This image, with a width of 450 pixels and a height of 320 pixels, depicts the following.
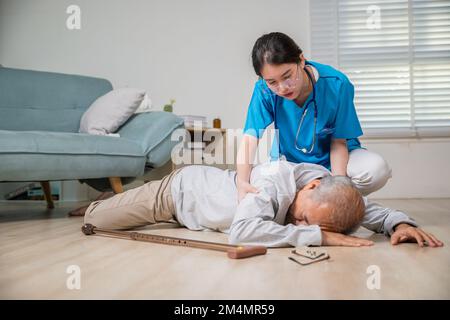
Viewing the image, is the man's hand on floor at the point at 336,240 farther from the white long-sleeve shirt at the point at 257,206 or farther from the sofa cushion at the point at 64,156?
the sofa cushion at the point at 64,156

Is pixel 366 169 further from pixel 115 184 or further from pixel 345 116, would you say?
pixel 115 184

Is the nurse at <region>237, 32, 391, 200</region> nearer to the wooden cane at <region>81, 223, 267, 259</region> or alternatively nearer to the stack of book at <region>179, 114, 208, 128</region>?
the wooden cane at <region>81, 223, 267, 259</region>

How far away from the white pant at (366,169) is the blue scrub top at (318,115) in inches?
3.7

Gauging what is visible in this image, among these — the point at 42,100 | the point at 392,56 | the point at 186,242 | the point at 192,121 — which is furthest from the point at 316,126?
the point at 392,56

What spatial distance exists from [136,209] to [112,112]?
3.38ft

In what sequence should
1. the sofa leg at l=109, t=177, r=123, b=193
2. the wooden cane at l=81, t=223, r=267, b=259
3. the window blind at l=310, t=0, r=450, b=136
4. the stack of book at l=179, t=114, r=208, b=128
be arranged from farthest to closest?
the window blind at l=310, t=0, r=450, b=136
the stack of book at l=179, t=114, r=208, b=128
the sofa leg at l=109, t=177, r=123, b=193
the wooden cane at l=81, t=223, r=267, b=259

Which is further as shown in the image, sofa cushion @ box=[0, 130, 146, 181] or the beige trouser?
sofa cushion @ box=[0, 130, 146, 181]

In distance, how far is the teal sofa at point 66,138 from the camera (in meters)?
2.02

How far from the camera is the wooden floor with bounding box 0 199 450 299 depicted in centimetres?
85

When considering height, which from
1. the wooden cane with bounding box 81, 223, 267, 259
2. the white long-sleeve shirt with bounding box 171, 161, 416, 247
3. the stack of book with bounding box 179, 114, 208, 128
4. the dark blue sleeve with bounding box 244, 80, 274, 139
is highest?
the dark blue sleeve with bounding box 244, 80, 274, 139

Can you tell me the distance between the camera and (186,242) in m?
1.35

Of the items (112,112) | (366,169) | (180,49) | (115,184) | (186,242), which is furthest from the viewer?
(180,49)

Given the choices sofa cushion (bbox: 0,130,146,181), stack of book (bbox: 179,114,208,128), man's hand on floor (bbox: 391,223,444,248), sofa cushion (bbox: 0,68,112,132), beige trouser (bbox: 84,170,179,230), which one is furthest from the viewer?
stack of book (bbox: 179,114,208,128)

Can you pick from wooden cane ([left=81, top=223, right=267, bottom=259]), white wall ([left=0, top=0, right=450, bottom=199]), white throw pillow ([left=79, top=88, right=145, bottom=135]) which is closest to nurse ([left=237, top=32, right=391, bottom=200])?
wooden cane ([left=81, top=223, right=267, bottom=259])
